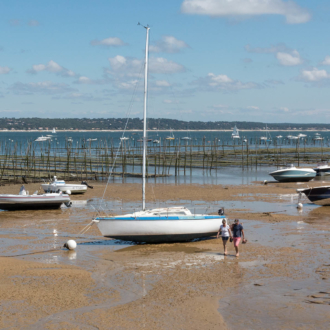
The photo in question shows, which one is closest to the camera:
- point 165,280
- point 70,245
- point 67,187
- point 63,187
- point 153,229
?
point 165,280

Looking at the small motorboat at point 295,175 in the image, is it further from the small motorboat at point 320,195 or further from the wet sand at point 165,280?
the wet sand at point 165,280

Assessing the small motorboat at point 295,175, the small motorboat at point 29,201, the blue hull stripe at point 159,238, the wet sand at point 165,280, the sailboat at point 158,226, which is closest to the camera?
the wet sand at point 165,280

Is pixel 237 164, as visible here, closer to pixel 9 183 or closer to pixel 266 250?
pixel 9 183

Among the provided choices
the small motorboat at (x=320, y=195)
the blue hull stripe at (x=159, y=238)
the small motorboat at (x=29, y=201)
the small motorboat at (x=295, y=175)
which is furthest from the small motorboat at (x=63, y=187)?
the small motorboat at (x=295, y=175)

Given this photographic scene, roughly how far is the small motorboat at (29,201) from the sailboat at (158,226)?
11792 mm

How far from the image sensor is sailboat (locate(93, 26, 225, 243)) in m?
22.5

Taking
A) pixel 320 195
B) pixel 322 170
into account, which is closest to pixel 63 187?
pixel 320 195

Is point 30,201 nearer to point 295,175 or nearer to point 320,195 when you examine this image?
point 320,195

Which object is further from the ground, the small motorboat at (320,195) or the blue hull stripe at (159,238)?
the small motorboat at (320,195)

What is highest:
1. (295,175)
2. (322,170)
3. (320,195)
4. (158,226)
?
(322,170)

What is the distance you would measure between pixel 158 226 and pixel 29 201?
13780 mm

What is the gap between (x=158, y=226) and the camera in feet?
74.2

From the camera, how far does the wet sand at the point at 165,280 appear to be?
1364cm

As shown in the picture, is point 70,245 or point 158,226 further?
point 158,226
